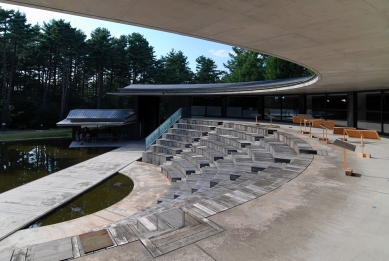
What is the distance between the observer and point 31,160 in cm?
1438

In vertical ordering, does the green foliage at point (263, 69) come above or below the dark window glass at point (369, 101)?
above

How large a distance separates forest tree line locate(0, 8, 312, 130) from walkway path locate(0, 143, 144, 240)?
23573 mm

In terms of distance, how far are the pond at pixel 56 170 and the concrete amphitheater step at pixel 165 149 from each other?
3.21 metres

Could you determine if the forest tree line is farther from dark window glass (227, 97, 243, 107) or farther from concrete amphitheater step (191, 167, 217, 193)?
concrete amphitheater step (191, 167, 217, 193)

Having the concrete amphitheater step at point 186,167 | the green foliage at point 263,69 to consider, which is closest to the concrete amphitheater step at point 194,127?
the concrete amphitheater step at point 186,167

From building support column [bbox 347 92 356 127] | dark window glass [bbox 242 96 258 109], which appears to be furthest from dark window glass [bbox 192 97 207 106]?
building support column [bbox 347 92 356 127]

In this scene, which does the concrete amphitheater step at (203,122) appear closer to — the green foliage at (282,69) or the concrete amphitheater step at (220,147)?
the concrete amphitheater step at (220,147)

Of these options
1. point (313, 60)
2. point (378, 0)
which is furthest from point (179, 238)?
point (313, 60)

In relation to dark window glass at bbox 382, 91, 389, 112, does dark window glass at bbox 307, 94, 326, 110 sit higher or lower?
higher

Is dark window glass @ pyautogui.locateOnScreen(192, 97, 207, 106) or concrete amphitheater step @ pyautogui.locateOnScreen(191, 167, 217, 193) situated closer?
concrete amphitheater step @ pyautogui.locateOnScreen(191, 167, 217, 193)

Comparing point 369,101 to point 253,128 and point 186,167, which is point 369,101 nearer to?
point 253,128

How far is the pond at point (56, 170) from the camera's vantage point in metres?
7.48

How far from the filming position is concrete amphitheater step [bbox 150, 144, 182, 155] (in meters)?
13.3

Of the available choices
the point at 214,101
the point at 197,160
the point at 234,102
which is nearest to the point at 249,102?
the point at 234,102
